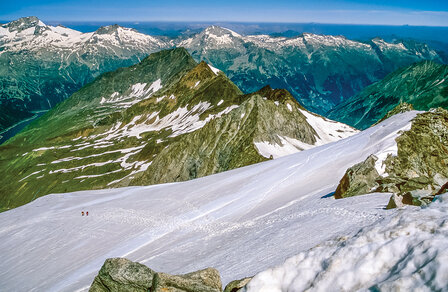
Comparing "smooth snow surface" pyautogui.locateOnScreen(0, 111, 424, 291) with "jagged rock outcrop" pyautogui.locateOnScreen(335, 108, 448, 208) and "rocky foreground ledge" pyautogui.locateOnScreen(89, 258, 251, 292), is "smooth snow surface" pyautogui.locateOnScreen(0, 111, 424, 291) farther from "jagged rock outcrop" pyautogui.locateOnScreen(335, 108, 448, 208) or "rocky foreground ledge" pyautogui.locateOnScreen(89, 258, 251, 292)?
"rocky foreground ledge" pyautogui.locateOnScreen(89, 258, 251, 292)

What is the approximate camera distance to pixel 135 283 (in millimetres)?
12453

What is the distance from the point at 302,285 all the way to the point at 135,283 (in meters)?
6.41

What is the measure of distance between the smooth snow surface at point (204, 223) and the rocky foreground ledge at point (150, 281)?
4.89 metres

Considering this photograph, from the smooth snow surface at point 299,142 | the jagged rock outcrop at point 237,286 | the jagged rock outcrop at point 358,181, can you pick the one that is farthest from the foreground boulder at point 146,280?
the smooth snow surface at point 299,142

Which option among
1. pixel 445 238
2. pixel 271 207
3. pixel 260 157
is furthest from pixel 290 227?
pixel 260 157

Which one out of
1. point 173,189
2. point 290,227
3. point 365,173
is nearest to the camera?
point 290,227

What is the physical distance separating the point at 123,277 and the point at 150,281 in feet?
3.71

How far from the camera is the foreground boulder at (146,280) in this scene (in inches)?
454

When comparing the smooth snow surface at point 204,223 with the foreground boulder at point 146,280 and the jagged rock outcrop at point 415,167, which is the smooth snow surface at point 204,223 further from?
the foreground boulder at point 146,280

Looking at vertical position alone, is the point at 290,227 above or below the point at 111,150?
above

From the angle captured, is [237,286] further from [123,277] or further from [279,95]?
[279,95]

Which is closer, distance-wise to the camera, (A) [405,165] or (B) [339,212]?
(B) [339,212]

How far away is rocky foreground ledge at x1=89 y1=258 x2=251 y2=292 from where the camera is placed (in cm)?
1151

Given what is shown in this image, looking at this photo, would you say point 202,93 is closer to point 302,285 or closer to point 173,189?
point 173,189
